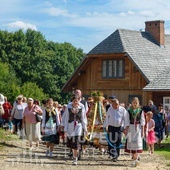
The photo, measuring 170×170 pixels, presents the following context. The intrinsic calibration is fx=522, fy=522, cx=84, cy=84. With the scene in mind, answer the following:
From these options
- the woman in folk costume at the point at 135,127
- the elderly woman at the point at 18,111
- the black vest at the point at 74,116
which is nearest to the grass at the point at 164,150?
the woman in folk costume at the point at 135,127

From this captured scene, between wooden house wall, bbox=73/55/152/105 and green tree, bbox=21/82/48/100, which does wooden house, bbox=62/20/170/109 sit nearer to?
wooden house wall, bbox=73/55/152/105

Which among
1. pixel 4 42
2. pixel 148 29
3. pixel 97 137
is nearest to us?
pixel 97 137

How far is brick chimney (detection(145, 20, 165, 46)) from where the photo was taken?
39156 mm

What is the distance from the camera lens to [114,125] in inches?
613

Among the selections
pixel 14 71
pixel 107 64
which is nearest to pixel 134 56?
pixel 107 64

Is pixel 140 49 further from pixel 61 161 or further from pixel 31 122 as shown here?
pixel 61 161

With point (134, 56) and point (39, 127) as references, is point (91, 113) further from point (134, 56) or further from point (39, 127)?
point (134, 56)

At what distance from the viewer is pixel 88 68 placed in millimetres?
37469

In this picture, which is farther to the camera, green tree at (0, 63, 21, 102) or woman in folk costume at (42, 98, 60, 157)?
green tree at (0, 63, 21, 102)

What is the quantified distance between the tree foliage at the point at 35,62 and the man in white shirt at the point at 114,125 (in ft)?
126

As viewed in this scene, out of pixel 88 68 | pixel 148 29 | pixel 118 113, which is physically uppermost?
pixel 148 29

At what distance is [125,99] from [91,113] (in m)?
18.1

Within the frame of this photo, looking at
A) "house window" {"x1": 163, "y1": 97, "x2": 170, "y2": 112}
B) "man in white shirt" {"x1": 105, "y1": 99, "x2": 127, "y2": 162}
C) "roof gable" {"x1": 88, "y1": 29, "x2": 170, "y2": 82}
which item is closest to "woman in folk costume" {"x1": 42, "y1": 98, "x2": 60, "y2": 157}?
"man in white shirt" {"x1": 105, "y1": 99, "x2": 127, "y2": 162}

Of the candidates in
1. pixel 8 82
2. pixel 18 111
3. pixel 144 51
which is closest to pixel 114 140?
pixel 18 111
